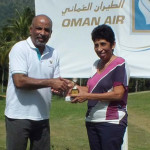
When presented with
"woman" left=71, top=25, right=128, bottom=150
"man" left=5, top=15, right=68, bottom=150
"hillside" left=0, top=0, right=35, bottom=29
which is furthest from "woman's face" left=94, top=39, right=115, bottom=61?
"hillside" left=0, top=0, right=35, bottom=29

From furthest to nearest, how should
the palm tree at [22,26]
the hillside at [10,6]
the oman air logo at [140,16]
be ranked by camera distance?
the hillside at [10,6] → the palm tree at [22,26] → the oman air logo at [140,16]

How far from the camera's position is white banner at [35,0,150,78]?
15.0ft

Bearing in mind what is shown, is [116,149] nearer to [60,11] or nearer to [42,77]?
[42,77]

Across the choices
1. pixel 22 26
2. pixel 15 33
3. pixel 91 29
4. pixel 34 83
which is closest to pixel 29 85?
pixel 34 83

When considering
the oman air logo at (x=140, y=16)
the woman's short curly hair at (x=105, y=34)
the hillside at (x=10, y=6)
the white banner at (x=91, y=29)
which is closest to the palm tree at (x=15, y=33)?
the white banner at (x=91, y=29)

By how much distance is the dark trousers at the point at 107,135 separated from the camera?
3344mm

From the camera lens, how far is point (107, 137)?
3.35 meters

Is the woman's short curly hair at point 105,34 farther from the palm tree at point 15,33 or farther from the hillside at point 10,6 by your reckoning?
the hillside at point 10,6

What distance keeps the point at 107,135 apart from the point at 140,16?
1.80m

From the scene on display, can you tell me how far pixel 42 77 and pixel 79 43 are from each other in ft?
5.03

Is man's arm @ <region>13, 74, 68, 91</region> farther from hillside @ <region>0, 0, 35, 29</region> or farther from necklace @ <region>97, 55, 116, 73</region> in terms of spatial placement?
hillside @ <region>0, 0, 35, 29</region>

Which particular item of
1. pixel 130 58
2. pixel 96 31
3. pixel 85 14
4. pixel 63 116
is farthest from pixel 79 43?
pixel 63 116

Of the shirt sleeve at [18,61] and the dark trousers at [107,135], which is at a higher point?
the shirt sleeve at [18,61]

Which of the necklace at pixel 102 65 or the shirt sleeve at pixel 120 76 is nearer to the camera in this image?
the shirt sleeve at pixel 120 76
